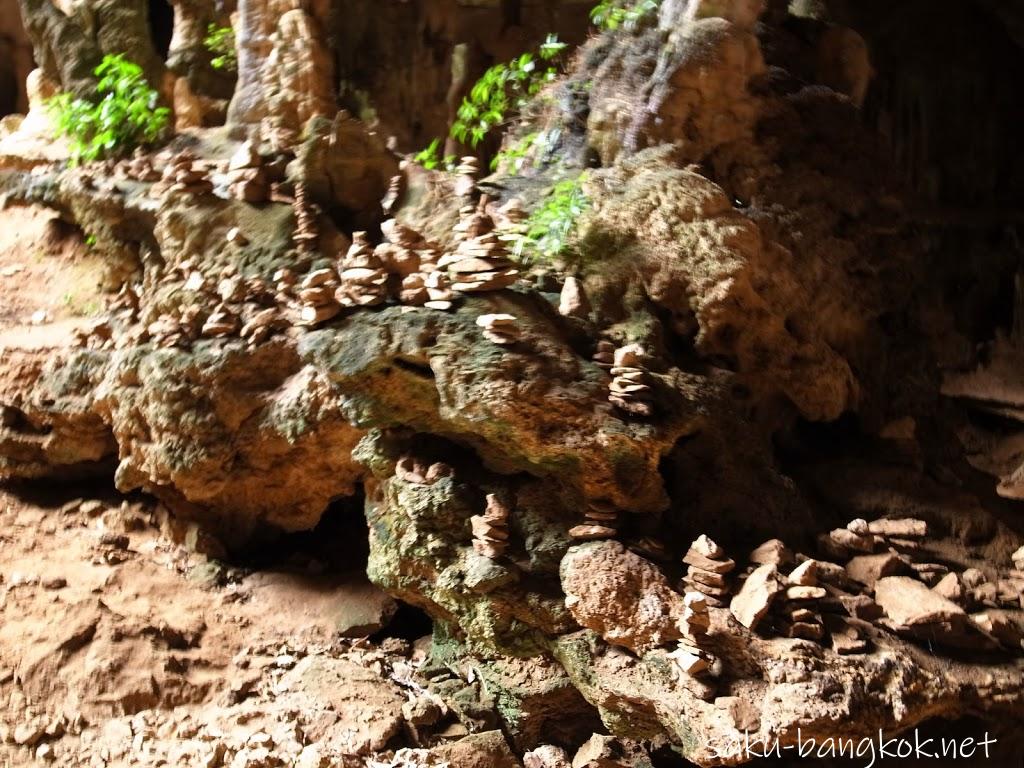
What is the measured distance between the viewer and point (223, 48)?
661cm

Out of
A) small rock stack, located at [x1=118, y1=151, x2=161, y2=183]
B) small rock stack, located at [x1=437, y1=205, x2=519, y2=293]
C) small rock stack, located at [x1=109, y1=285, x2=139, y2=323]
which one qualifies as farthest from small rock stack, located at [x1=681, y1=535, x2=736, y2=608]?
small rock stack, located at [x1=118, y1=151, x2=161, y2=183]

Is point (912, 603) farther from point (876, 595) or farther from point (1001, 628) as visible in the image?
point (1001, 628)

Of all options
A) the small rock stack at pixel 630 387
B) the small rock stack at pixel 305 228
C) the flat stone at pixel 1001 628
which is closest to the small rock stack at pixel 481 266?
the small rock stack at pixel 630 387

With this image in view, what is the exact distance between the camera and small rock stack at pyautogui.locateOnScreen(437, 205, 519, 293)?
11.6ft

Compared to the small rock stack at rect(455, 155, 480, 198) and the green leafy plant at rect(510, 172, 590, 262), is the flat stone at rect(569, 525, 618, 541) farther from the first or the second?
the small rock stack at rect(455, 155, 480, 198)

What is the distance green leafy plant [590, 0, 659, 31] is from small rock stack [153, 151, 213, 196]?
2454 millimetres

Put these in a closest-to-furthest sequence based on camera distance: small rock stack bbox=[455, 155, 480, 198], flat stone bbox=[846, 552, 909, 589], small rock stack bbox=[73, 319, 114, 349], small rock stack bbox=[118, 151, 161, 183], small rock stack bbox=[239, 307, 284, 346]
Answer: flat stone bbox=[846, 552, 909, 589]
small rock stack bbox=[239, 307, 284, 346]
small rock stack bbox=[455, 155, 480, 198]
small rock stack bbox=[73, 319, 114, 349]
small rock stack bbox=[118, 151, 161, 183]

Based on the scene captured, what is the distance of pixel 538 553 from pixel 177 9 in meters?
5.69

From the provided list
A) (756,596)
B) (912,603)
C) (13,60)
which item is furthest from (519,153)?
(13,60)

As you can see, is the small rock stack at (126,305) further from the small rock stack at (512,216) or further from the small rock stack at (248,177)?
the small rock stack at (512,216)

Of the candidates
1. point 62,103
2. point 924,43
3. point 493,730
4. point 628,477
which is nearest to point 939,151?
point 924,43

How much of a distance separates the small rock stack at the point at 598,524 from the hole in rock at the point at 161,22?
7035mm

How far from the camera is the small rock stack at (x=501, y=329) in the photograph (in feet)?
11.0

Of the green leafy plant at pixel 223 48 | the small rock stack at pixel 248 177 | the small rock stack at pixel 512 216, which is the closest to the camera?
the small rock stack at pixel 512 216
